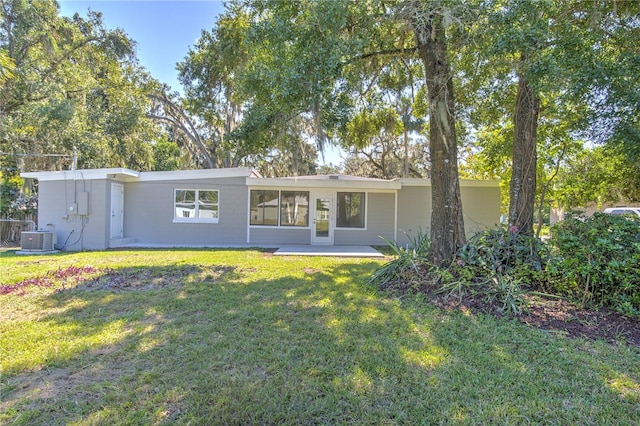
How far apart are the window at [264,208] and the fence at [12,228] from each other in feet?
25.3

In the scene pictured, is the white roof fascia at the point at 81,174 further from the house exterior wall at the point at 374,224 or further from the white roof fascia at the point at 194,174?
the house exterior wall at the point at 374,224

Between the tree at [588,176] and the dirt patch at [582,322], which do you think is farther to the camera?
the tree at [588,176]

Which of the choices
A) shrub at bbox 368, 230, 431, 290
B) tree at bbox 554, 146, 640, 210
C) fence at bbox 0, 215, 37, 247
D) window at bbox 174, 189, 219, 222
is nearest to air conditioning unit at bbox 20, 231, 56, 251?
fence at bbox 0, 215, 37, 247

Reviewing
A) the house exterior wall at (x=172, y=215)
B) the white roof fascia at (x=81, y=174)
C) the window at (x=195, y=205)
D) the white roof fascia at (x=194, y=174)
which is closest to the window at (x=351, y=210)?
the house exterior wall at (x=172, y=215)

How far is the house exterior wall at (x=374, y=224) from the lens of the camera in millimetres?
11633

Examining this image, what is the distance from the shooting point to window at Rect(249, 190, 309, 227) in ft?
37.6

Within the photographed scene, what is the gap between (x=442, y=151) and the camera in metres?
5.53

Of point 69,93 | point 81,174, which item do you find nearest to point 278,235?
point 81,174

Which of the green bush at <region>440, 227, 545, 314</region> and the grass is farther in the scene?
the green bush at <region>440, 227, 545, 314</region>

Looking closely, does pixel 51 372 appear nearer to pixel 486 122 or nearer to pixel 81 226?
pixel 81 226

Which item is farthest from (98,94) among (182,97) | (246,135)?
(246,135)

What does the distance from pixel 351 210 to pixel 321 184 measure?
1510 mm

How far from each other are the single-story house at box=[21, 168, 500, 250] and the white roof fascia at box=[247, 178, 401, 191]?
0.03m

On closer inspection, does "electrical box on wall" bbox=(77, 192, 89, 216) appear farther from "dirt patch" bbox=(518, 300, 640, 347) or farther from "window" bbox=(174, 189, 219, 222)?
"dirt patch" bbox=(518, 300, 640, 347)
